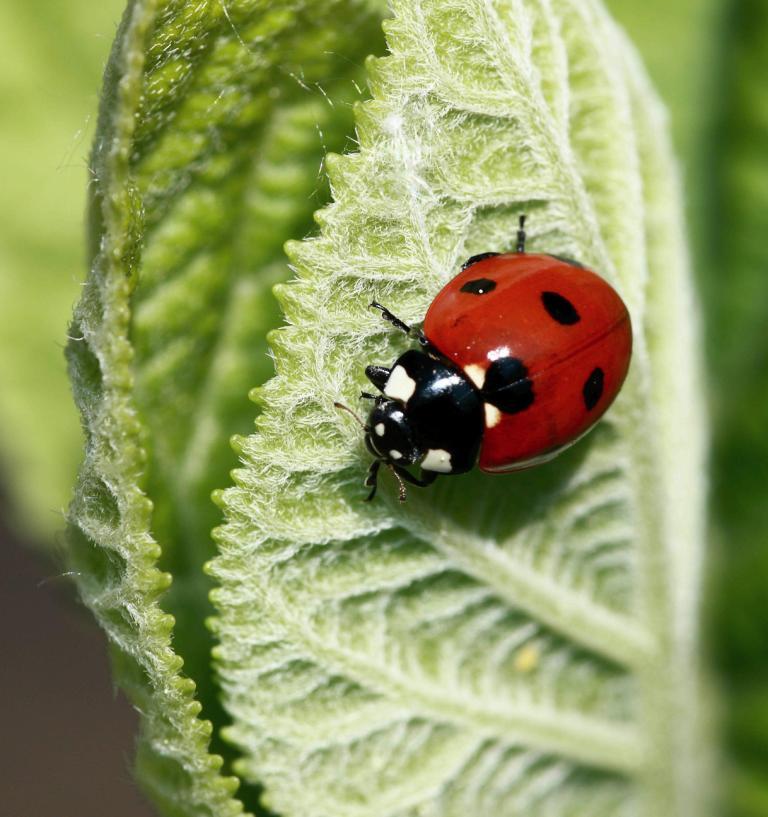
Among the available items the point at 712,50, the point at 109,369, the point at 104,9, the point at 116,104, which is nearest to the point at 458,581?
the point at 109,369

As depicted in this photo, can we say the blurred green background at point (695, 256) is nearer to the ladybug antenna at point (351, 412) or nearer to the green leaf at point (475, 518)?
the green leaf at point (475, 518)

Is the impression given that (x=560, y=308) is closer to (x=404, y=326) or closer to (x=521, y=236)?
(x=521, y=236)

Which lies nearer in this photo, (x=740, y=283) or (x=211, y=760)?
(x=211, y=760)

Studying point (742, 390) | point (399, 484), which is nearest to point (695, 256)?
point (742, 390)

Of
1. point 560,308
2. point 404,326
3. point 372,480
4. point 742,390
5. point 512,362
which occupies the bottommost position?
point 372,480

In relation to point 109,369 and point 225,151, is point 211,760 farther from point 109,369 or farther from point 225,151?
point 225,151

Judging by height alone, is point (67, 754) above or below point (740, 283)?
below

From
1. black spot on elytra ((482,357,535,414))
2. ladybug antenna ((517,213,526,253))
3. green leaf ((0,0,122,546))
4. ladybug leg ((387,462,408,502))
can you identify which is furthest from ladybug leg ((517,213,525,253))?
green leaf ((0,0,122,546))
